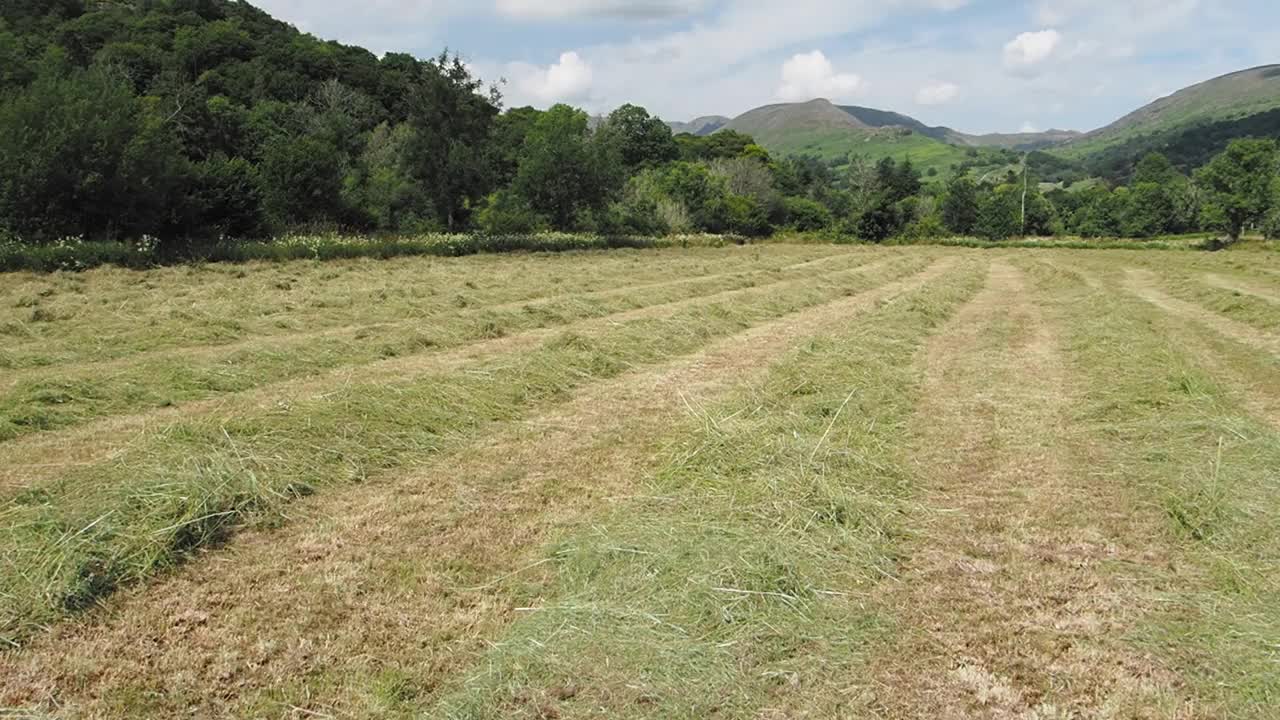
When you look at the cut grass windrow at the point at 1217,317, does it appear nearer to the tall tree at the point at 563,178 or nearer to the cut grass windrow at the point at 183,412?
the cut grass windrow at the point at 183,412

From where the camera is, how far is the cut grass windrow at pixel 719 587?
3314 mm

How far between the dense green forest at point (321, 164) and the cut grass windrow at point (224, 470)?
18583mm

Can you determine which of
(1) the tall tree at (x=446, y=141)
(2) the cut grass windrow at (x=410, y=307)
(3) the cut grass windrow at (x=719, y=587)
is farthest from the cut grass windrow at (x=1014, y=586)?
(1) the tall tree at (x=446, y=141)

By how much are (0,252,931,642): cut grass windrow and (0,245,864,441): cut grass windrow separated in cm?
137

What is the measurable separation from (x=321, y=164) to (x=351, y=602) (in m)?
29.4

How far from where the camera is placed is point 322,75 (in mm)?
56344

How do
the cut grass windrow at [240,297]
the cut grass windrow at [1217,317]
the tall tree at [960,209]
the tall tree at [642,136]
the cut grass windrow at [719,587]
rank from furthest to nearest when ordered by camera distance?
the tall tree at [642,136]
the tall tree at [960,209]
the cut grass windrow at [1217,317]
the cut grass windrow at [240,297]
the cut grass windrow at [719,587]

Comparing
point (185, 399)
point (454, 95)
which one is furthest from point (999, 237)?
point (185, 399)

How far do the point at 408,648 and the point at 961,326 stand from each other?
45.3 ft

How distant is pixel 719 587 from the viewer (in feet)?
13.5

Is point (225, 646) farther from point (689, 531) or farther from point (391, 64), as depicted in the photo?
point (391, 64)

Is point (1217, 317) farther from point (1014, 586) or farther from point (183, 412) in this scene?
point (183, 412)

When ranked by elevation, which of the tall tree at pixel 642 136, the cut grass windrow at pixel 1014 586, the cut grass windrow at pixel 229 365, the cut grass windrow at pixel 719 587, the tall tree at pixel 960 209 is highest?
the tall tree at pixel 642 136

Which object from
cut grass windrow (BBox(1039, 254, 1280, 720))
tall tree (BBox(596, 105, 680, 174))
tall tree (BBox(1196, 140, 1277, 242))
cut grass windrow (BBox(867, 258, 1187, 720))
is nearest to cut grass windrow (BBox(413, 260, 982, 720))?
cut grass windrow (BBox(867, 258, 1187, 720))
